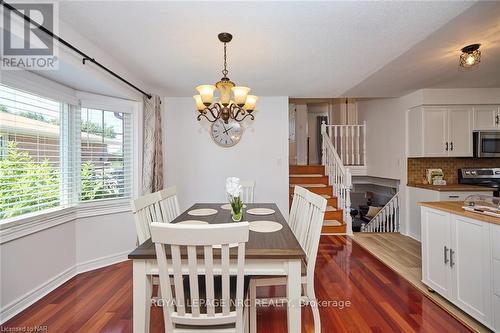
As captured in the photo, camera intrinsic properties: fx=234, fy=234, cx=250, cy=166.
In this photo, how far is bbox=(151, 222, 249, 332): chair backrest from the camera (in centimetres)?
105

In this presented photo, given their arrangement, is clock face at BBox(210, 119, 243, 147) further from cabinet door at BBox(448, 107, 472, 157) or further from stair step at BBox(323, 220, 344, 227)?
cabinet door at BBox(448, 107, 472, 157)

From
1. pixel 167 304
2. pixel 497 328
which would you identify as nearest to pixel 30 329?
pixel 167 304

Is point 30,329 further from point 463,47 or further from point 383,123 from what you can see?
point 383,123

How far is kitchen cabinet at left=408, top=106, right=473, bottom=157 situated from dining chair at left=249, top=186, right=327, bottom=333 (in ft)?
9.46

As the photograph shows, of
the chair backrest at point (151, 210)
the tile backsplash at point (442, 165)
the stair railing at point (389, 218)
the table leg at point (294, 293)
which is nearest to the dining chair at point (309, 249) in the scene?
the table leg at point (294, 293)

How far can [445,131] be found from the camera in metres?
3.65

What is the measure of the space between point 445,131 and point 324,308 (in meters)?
3.40

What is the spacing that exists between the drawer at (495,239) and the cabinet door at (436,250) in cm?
34

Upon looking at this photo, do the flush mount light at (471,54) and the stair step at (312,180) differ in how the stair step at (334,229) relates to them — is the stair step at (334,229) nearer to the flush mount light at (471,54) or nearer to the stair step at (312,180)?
the stair step at (312,180)

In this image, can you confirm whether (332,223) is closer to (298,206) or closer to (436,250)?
(436,250)

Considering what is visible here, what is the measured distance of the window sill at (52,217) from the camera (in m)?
1.95

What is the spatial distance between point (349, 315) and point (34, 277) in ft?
9.28

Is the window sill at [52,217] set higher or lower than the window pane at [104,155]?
lower

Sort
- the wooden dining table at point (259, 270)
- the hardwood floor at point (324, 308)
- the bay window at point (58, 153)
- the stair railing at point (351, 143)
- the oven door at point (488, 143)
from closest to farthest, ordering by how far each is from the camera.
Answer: the wooden dining table at point (259, 270), the hardwood floor at point (324, 308), the bay window at point (58, 153), the oven door at point (488, 143), the stair railing at point (351, 143)
